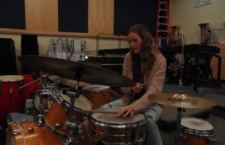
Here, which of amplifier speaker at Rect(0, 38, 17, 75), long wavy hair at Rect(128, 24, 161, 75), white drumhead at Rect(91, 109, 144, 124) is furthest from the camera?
amplifier speaker at Rect(0, 38, 17, 75)

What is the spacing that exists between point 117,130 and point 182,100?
0.48 meters

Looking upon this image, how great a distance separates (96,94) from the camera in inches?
78.6

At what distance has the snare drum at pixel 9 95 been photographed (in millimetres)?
2164

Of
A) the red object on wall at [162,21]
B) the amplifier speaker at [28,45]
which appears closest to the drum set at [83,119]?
the amplifier speaker at [28,45]

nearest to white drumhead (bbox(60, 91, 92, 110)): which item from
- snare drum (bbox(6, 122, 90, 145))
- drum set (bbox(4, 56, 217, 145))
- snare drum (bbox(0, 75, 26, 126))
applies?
drum set (bbox(4, 56, 217, 145))

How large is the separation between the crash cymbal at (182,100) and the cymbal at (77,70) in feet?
0.70

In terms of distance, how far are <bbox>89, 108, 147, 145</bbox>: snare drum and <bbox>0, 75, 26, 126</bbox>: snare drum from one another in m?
1.44

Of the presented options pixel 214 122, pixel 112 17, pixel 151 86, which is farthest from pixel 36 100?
pixel 112 17

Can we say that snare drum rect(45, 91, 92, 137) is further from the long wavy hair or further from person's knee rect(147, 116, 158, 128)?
the long wavy hair

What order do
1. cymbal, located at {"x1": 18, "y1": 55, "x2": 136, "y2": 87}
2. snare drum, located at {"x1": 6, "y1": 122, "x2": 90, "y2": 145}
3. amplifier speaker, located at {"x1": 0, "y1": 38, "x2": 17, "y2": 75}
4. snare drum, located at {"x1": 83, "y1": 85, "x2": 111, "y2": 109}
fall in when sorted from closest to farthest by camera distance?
cymbal, located at {"x1": 18, "y1": 55, "x2": 136, "y2": 87}
snare drum, located at {"x1": 6, "y1": 122, "x2": 90, "y2": 145}
snare drum, located at {"x1": 83, "y1": 85, "x2": 111, "y2": 109}
amplifier speaker, located at {"x1": 0, "y1": 38, "x2": 17, "y2": 75}

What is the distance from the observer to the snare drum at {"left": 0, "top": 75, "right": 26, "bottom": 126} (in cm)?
216

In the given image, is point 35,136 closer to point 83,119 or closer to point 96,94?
point 83,119

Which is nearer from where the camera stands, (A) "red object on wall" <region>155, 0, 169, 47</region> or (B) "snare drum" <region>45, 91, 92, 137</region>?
(B) "snare drum" <region>45, 91, 92, 137</region>

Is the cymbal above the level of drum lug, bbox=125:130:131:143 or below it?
above
